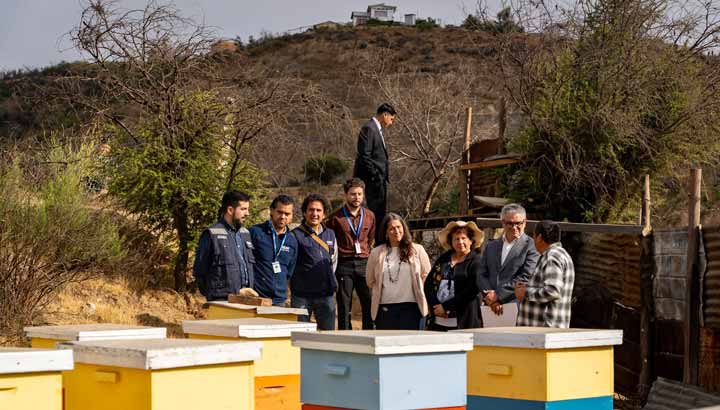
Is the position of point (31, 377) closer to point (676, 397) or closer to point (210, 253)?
point (210, 253)

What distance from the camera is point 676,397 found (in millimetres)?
10922

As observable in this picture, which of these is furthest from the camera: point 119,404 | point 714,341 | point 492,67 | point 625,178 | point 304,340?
point 492,67

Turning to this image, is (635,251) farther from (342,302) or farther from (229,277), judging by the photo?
(229,277)

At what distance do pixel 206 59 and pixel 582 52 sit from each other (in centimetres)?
591

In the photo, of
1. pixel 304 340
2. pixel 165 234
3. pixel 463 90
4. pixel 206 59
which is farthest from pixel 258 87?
pixel 463 90

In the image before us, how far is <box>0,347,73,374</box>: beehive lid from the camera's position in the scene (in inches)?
190

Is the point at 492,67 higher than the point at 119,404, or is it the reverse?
the point at 492,67

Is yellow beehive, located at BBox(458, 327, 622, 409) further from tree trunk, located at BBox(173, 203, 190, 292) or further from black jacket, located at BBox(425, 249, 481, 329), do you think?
tree trunk, located at BBox(173, 203, 190, 292)

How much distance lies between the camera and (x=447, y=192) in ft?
77.1

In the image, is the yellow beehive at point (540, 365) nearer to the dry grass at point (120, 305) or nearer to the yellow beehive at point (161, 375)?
the yellow beehive at point (161, 375)

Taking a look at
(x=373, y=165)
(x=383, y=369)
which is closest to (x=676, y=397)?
(x=373, y=165)

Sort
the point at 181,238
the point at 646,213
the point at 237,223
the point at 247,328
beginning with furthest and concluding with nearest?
the point at 181,238, the point at 646,213, the point at 237,223, the point at 247,328

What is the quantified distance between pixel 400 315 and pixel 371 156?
3180 mm

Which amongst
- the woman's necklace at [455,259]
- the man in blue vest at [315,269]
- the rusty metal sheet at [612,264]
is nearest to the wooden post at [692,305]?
the rusty metal sheet at [612,264]
